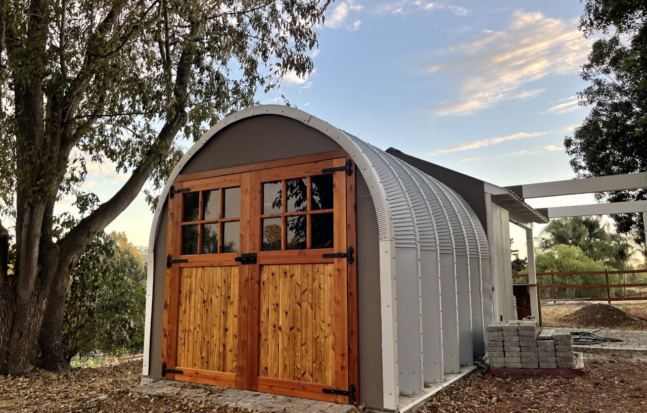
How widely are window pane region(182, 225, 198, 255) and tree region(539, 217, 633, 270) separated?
3108cm

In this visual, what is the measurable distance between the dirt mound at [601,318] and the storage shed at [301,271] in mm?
8397

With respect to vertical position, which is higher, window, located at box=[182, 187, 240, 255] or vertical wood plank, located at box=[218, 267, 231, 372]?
window, located at box=[182, 187, 240, 255]

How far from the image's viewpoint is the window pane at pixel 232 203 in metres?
6.27

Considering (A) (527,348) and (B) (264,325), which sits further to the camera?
(A) (527,348)

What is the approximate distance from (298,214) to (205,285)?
1800 mm

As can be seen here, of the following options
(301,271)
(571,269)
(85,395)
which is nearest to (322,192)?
(301,271)

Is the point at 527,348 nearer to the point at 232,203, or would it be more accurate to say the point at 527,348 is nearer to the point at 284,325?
the point at 284,325

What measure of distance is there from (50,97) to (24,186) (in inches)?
66.8

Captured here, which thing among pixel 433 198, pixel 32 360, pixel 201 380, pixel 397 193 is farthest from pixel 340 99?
pixel 32 360

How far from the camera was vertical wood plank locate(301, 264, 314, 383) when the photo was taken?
535 centimetres

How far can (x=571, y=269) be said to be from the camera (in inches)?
1054

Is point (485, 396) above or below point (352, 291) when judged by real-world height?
below

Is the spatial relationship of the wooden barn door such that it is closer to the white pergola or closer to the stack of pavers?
the stack of pavers

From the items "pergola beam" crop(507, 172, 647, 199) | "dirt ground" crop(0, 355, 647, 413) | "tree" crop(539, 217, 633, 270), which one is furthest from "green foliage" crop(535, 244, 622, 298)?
"dirt ground" crop(0, 355, 647, 413)
